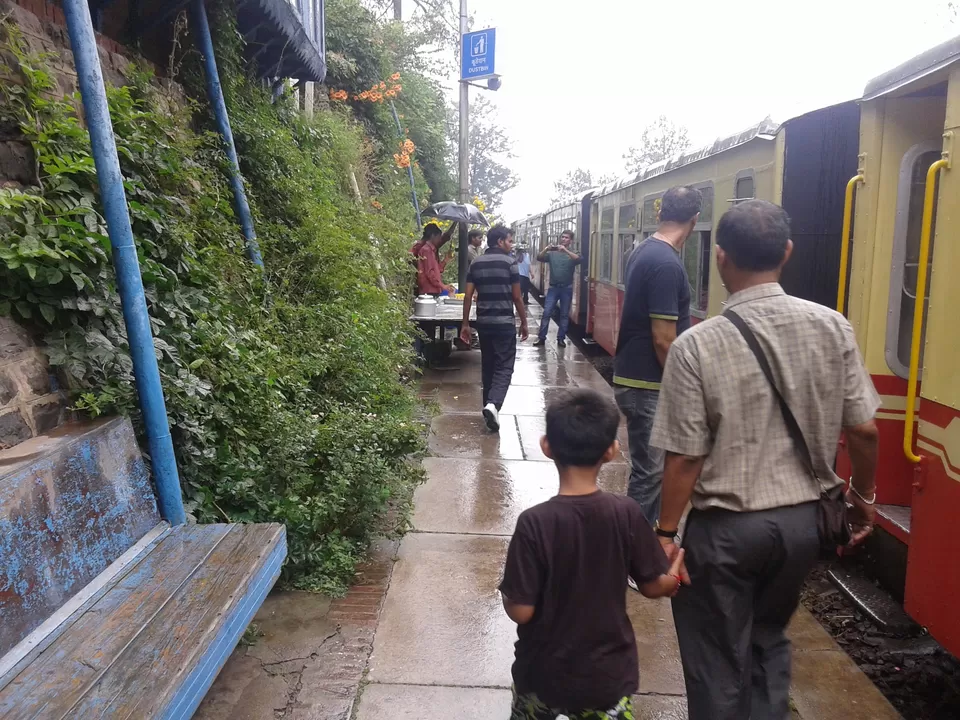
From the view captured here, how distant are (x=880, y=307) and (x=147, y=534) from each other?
3614 mm

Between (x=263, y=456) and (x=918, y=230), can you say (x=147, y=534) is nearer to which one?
(x=263, y=456)

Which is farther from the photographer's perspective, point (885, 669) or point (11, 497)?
point (885, 669)

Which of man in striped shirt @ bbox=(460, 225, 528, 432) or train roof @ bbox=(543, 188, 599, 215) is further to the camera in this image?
train roof @ bbox=(543, 188, 599, 215)

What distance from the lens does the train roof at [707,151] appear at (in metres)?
5.14

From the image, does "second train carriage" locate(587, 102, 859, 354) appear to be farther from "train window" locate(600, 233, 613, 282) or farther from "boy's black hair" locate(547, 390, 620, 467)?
"boy's black hair" locate(547, 390, 620, 467)

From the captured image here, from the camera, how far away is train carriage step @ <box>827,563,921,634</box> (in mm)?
3854

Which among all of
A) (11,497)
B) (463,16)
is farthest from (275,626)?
(463,16)

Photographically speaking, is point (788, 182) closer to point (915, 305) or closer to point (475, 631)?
point (915, 305)

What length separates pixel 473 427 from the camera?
279 inches

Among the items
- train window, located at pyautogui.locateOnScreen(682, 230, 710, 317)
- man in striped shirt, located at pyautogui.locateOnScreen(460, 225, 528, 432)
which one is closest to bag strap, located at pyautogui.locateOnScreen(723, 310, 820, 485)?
man in striped shirt, located at pyautogui.locateOnScreen(460, 225, 528, 432)

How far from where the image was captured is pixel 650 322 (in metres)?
3.72

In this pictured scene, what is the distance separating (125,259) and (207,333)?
41.1 inches

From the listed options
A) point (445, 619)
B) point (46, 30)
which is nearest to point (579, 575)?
point (445, 619)

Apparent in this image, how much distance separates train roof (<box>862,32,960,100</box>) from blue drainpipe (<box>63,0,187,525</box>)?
11.1ft
